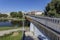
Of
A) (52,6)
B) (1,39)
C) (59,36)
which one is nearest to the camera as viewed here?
(59,36)

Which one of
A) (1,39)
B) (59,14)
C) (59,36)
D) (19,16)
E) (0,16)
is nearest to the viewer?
(59,36)

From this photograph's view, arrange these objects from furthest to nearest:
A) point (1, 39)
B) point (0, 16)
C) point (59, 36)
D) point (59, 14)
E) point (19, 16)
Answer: point (0, 16) < point (19, 16) < point (59, 14) < point (1, 39) < point (59, 36)

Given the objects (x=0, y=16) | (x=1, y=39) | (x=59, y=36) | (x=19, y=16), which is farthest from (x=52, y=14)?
(x=0, y=16)

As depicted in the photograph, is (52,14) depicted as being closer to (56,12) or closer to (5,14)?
(56,12)

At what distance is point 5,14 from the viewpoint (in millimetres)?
162875

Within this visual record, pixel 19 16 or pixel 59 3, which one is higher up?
pixel 59 3

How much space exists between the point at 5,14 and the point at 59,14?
117 meters

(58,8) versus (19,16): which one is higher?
(58,8)

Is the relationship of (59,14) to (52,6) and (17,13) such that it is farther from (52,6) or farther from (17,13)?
(17,13)

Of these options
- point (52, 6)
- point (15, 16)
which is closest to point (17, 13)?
point (15, 16)

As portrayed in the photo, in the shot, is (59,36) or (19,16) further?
(19,16)

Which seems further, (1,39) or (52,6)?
(52,6)

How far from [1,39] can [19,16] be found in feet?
353

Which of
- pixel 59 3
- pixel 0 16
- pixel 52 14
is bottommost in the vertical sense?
pixel 0 16
